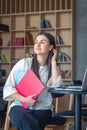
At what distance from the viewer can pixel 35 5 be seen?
789 cm

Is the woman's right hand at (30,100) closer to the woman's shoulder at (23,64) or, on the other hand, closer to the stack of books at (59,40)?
the woman's shoulder at (23,64)

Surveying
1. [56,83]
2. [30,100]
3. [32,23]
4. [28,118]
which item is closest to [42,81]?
[56,83]

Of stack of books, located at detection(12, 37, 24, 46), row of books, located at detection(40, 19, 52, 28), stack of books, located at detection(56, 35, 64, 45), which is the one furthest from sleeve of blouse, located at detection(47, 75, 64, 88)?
stack of books, located at detection(12, 37, 24, 46)

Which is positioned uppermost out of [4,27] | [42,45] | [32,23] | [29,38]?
[32,23]

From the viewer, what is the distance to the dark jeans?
235cm

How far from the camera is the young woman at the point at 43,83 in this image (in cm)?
240

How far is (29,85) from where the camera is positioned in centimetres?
243

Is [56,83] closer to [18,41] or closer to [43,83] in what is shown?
[43,83]

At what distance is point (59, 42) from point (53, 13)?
2.40 ft

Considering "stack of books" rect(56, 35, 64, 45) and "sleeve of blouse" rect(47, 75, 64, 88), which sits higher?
"stack of books" rect(56, 35, 64, 45)

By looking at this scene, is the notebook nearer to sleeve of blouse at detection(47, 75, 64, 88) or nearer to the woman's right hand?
the woman's right hand

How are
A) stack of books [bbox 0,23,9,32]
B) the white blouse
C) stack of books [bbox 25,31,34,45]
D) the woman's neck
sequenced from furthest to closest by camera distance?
stack of books [bbox 25,31,34,45] < stack of books [bbox 0,23,9,32] < the woman's neck < the white blouse

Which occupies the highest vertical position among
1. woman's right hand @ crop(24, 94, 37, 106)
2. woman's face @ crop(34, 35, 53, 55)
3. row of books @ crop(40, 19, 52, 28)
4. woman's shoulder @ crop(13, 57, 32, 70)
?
row of books @ crop(40, 19, 52, 28)

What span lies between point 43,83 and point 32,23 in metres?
5.61
